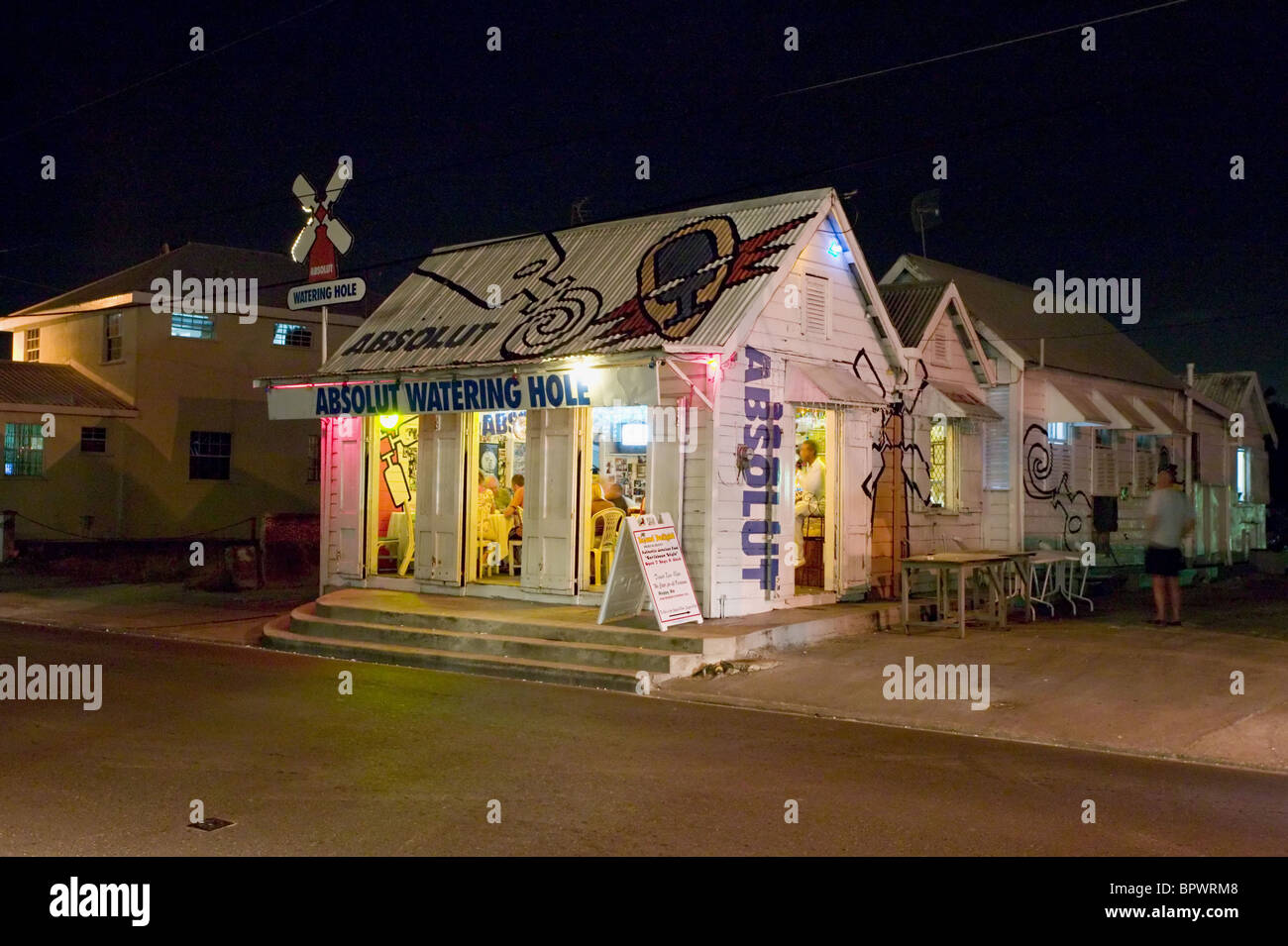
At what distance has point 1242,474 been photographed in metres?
28.1

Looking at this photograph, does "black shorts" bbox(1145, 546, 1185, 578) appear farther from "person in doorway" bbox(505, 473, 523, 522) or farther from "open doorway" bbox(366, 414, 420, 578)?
"open doorway" bbox(366, 414, 420, 578)

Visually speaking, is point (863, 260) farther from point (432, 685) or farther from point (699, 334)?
point (432, 685)

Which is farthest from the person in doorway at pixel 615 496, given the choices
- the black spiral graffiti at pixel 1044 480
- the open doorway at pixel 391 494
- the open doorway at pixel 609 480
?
the black spiral graffiti at pixel 1044 480

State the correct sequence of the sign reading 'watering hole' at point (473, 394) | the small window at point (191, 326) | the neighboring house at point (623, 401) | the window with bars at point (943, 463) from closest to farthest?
the sign reading 'watering hole' at point (473, 394) < the neighboring house at point (623, 401) < the window with bars at point (943, 463) < the small window at point (191, 326)

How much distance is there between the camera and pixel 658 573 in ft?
44.7

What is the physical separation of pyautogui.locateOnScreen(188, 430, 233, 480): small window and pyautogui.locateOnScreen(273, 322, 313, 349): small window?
2.92 metres

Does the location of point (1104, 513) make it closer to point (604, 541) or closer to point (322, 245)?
point (604, 541)

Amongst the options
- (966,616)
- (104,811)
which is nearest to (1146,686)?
(966,616)

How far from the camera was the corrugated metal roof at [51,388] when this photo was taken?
27.5 m

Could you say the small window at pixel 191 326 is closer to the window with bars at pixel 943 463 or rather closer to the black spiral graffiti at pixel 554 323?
the black spiral graffiti at pixel 554 323

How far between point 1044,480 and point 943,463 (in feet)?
8.47

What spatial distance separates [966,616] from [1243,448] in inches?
641

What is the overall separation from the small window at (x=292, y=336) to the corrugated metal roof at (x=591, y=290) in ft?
42.8
